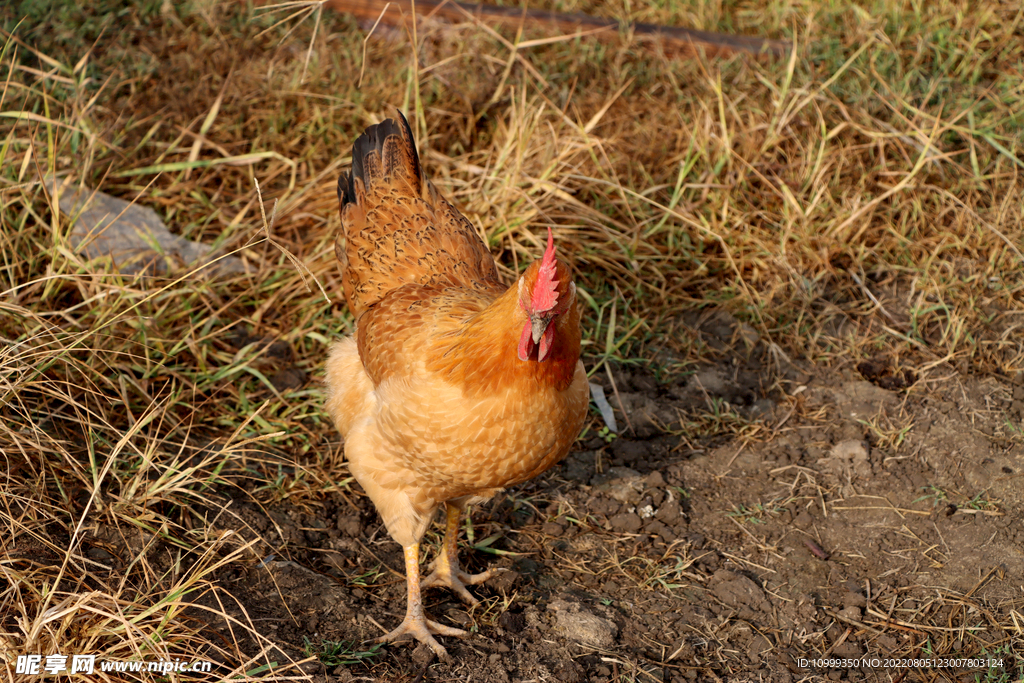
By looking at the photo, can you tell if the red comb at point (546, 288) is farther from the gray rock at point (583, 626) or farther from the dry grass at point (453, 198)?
the dry grass at point (453, 198)

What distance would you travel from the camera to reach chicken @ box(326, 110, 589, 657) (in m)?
2.31

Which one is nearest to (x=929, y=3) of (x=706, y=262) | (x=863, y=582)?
(x=706, y=262)

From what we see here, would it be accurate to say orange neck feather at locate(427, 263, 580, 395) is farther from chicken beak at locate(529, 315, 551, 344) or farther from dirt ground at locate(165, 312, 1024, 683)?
dirt ground at locate(165, 312, 1024, 683)

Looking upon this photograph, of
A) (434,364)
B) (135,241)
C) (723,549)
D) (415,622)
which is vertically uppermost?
(434,364)

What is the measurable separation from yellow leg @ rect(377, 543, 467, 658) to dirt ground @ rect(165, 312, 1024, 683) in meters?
0.04

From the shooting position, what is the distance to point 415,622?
2703 mm

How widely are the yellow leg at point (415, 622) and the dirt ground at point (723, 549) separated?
0.04m

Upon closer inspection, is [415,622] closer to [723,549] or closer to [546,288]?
[723,549]

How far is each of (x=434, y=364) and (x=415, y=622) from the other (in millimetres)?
924

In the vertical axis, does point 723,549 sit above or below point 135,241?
below

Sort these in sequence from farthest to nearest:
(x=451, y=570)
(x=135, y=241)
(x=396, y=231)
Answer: (x=135, y=241) → (x=396, y=231) → (x=451, y=570)

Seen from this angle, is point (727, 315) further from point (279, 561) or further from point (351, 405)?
point (279, 561)

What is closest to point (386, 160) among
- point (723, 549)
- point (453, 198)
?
point (453, 198)

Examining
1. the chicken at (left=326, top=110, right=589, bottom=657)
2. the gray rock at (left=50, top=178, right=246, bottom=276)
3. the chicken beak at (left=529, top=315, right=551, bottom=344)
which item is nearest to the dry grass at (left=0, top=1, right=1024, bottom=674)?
the gray rock at (left=50, top=178, right=246, bottom=276)
